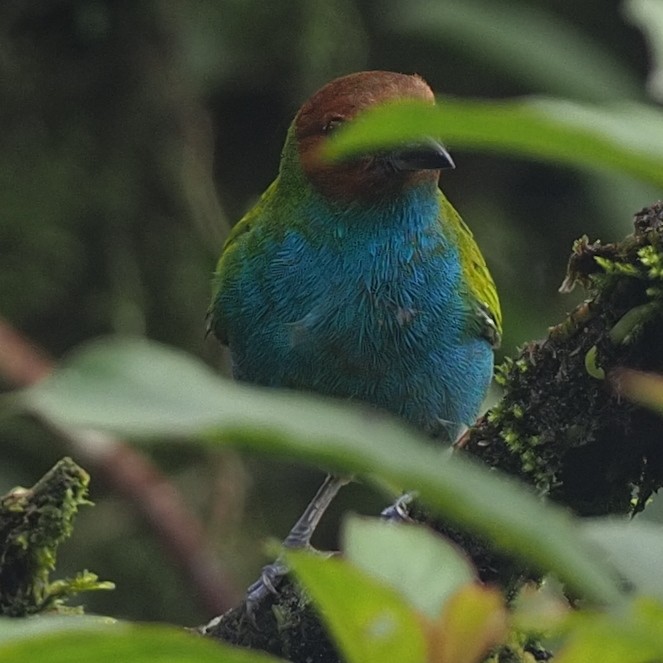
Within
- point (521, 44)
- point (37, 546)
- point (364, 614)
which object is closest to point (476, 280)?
point (37, 546)

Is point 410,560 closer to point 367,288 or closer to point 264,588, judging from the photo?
point 264,588

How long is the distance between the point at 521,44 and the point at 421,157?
6.37 feet

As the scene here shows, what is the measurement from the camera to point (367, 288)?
131 inches

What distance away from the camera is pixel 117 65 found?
5180 mm

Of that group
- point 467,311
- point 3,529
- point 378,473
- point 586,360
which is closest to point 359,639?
point 378,473

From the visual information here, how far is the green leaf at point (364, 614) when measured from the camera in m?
0.83

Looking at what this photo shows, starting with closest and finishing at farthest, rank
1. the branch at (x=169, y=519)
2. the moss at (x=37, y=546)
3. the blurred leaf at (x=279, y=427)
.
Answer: the blurred leaf at (x=279, y=427), the moss at (x=37, y=546), the branch at (x=169, y=519)

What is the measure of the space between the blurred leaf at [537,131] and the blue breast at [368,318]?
2.43 m

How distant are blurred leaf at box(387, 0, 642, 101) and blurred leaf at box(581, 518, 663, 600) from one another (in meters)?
4.24

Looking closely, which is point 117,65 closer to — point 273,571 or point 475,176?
point 475,176

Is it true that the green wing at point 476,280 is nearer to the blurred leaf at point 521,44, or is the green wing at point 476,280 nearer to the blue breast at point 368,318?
the blue breast at point 368,318

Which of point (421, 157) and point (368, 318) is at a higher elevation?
point (421, 157)

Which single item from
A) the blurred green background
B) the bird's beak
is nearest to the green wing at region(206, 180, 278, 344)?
the bird's beak

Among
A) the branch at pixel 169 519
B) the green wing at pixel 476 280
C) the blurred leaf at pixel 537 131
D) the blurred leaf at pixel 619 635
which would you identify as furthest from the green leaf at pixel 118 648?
the branch at pixel 169 519
